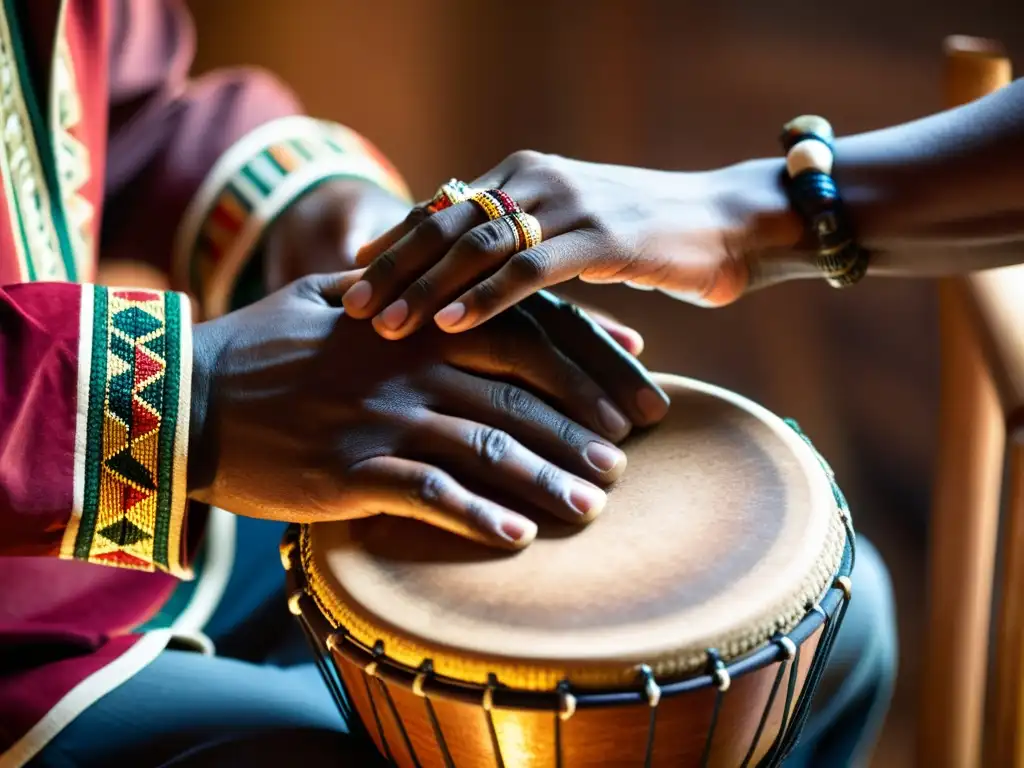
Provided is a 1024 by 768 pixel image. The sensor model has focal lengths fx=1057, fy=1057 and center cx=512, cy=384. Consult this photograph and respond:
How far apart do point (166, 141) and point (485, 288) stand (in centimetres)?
56

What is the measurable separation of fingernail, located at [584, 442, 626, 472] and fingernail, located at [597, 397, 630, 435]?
1.2 inches

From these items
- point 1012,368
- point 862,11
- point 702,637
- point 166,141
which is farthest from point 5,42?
point 862,11

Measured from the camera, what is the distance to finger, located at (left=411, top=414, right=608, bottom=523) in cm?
71

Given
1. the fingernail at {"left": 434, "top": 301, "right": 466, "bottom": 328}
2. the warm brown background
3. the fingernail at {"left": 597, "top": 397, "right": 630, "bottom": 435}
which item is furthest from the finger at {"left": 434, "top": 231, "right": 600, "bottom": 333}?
Result: the warm brown background

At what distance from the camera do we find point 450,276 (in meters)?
0.74

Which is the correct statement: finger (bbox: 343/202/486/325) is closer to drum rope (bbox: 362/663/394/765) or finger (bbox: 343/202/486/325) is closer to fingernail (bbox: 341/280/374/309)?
fingernail (bbox: 341/280/374/309)

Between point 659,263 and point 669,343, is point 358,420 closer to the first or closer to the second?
point 659,263

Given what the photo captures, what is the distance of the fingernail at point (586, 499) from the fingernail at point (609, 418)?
0.24ft

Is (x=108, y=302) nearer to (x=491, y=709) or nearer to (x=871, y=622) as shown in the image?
(x=491, y=709)

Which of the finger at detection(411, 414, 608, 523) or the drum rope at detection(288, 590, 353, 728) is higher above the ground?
the finger at detection(411, 414, 608, 523)

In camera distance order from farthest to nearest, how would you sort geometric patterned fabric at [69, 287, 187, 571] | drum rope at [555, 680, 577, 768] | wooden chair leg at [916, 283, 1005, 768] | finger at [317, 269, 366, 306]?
wooden chair leg at [916, 283, 1005, 768]
finger at [317, 269, 366, 306]
geometric patterned fabric at [69, 287, 187, 571]
drum rope at [555, 680, 577, 768]

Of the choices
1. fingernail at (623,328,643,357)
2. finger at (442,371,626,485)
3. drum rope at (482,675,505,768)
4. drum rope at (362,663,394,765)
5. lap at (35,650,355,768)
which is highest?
fingernail at (623,328,643,357)

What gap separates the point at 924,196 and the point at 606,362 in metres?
0.32

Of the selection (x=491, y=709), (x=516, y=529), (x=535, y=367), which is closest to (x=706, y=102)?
(x=535, y=367)
